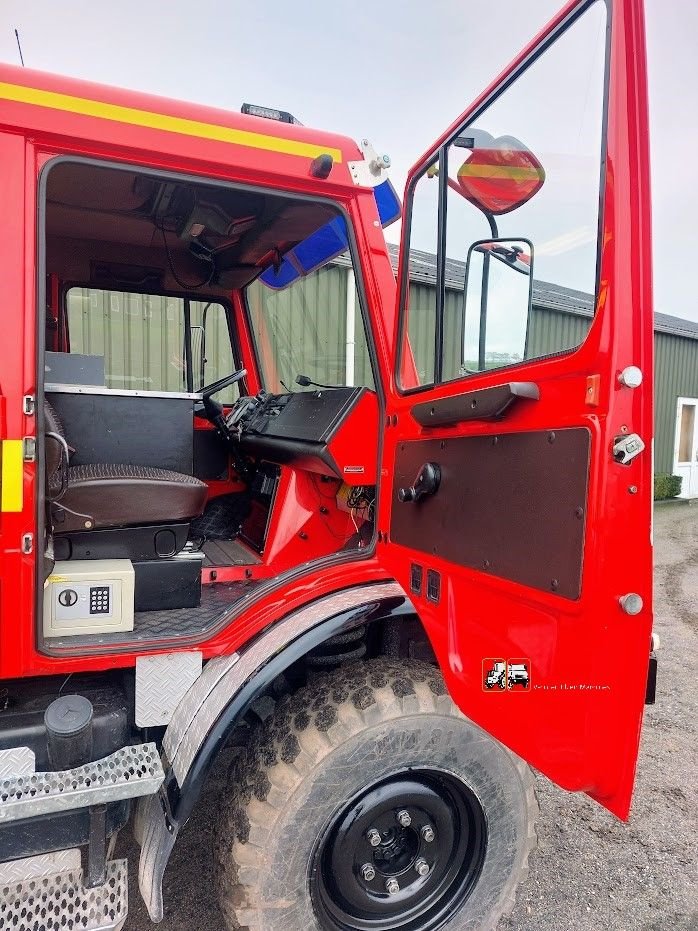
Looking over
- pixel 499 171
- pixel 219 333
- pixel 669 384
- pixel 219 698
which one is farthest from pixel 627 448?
pixel 669 384

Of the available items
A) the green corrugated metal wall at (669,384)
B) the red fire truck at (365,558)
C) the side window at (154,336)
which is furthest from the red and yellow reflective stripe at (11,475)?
the green corrugated metal wall at (669,384)

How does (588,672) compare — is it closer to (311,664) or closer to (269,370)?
(311,664)

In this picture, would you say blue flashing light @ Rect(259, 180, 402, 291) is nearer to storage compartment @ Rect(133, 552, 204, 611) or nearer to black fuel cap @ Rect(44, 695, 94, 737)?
storage compartment @ Rect(133, 552, 204, 611)

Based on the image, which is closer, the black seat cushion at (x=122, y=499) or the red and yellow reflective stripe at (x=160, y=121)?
the red and yellow reflective stripe at (x=160, y=121)

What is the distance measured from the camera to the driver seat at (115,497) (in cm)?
194

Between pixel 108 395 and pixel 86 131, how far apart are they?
905 mm

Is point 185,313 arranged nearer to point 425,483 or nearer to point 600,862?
point 425,483

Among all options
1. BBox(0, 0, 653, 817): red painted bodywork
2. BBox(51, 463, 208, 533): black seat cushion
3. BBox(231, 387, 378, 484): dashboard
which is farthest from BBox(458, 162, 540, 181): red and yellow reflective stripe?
BBox(51, 463, 208, 533): black seat cushion

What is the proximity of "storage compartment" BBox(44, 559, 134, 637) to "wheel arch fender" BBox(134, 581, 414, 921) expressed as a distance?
1.05 ft

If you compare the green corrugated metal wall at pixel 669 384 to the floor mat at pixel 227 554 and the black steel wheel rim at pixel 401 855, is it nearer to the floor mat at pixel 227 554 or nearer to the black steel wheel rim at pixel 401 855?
the floor mat at pixel 227 554

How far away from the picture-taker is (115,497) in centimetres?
202

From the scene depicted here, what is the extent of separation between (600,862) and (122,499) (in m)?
2.26

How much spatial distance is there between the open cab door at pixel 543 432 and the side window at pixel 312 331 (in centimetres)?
44

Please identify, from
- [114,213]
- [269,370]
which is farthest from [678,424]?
[114,213]
